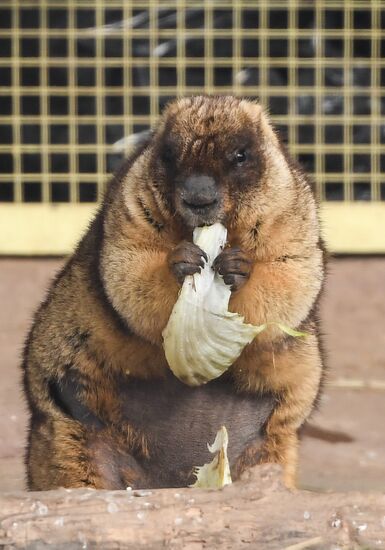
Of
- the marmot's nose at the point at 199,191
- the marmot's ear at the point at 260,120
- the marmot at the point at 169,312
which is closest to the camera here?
the marmot's nose at the point at 199,191

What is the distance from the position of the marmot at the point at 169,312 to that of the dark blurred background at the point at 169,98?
4.80 meters

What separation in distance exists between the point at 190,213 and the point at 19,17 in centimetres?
598

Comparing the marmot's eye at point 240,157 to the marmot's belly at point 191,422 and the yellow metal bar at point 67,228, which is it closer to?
the marmot's belly at point 191,422

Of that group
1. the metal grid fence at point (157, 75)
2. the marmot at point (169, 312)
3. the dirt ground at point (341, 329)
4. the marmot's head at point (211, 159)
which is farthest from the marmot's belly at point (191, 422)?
the metal grid fence at point (157, 75)

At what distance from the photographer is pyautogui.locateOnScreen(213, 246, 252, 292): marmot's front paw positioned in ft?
21.7

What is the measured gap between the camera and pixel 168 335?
657cm

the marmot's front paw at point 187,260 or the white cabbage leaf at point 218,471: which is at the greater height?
the marmot's front paw at point 187,260

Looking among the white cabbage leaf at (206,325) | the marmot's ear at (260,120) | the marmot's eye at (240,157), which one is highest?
the marmot's ear at (260,120)

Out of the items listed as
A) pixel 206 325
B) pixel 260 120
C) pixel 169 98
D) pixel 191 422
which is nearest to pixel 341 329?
pixel 169 98

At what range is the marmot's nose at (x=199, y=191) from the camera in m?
6.50

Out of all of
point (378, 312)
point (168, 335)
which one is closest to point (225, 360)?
point (168, 335)

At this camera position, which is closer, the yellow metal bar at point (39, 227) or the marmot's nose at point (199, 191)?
the marmot's nose at point (199, 191)

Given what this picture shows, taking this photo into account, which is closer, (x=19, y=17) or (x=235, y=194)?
(x=235, y=194)

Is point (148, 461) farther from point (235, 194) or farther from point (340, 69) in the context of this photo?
point (340, 69)
